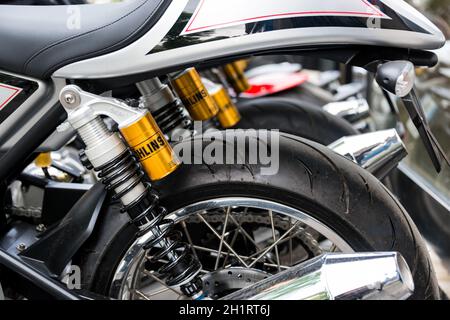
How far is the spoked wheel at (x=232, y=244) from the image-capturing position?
134 centimetres

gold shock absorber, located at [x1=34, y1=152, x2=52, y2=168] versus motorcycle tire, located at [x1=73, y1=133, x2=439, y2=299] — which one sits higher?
gold shock absorber, located at [x1=34, y1=152, x2=52, y2=168]

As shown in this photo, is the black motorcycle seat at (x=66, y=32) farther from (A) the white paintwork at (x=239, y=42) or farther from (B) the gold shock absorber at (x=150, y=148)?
(B) the gold shock absorber at (x=150, y=148)

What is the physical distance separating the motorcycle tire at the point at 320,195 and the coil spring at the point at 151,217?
6 centimetres

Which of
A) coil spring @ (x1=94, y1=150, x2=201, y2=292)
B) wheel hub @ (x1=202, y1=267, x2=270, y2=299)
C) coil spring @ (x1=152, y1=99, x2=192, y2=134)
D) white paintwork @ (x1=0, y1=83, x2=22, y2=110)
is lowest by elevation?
wheel hub @ (x1=202, y1=267, x2=270, y2=299)

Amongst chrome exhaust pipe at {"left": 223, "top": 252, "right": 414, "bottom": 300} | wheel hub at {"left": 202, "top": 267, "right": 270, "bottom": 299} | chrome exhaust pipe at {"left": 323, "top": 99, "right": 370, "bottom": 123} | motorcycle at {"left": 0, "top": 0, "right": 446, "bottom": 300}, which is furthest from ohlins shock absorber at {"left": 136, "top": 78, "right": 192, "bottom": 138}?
chrome exhaust pipe at {"left": 323, "top": 99, "right": 370, "bottom": 123}

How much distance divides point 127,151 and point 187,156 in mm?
154

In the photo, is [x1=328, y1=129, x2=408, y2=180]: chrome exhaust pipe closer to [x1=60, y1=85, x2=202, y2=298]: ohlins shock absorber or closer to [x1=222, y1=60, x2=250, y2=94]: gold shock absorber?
[x1=60, y1=85, x2=202, y2=298]: ohlins shock absorber

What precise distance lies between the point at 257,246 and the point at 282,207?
319 mm

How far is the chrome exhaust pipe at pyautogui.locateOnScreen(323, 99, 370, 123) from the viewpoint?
253cm

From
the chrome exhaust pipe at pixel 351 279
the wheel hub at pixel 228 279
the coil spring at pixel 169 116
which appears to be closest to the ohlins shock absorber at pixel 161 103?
the coil spring at pixel 169 116

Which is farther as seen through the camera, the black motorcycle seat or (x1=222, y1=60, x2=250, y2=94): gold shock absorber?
(x1=222, y1=60, x2=250, y2=94): gold shock absorber

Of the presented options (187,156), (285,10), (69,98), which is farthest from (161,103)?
(285,10)

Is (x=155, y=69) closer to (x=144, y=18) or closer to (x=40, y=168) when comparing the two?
(x=144, y=18)

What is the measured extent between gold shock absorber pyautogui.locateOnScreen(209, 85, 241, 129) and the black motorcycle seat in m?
0.72
